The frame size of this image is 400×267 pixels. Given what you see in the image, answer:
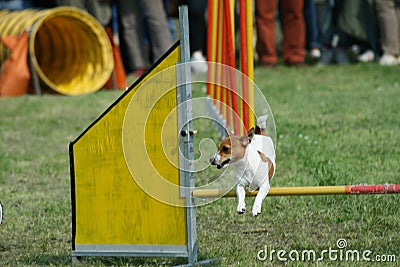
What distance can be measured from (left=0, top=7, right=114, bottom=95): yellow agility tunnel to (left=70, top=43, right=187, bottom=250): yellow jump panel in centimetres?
664

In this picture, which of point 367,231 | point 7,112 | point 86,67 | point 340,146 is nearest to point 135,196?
point 367,231

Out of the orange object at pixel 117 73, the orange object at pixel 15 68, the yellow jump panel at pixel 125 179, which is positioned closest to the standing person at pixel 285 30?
the orange object at pixel 117 73

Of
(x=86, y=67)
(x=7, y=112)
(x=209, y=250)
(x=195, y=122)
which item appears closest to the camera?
(x=209, y=250)

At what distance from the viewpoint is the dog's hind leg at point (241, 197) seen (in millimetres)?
4723

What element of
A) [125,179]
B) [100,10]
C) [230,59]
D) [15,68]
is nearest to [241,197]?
[125,179]

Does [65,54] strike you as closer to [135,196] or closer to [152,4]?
[152,4]

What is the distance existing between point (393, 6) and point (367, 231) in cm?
803

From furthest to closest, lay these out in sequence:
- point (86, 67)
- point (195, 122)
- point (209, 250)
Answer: point (86, 67)
point (195, 122)
point (209, 250)

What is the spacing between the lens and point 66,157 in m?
8.63

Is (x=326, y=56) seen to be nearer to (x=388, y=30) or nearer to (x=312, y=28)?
(x=312, y=28)

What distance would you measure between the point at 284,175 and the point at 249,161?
253 centimetres

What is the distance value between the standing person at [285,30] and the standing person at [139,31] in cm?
122

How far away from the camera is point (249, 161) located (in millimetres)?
4715

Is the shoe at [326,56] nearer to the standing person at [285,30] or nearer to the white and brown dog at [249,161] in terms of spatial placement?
the standing person at [285,30]
